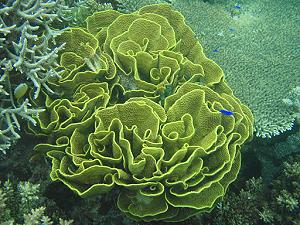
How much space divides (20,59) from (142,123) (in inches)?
46.3

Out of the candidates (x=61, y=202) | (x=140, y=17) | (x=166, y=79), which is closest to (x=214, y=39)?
(x=140, y=17)

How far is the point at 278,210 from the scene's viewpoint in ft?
11.7

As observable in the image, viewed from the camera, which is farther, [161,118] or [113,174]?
[161,118]

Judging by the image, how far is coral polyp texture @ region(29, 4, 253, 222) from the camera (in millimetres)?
2645

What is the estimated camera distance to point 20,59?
8.62 ft

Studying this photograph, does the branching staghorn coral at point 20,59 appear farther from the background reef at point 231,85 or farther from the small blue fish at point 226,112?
the small blue fish at point 226,112

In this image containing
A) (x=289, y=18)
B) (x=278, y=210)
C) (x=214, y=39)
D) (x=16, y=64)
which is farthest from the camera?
(x=289, y=18)

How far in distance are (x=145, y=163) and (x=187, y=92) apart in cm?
91

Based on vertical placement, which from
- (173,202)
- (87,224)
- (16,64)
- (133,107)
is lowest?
(87,224)

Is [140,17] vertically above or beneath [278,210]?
above

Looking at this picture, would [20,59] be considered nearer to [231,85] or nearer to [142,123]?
[142,123]

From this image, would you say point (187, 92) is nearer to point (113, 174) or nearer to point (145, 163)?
point (145, 163)

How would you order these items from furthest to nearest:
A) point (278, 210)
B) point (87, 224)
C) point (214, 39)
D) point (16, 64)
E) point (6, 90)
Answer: point (214, 39), point (278, 210), point (87, 224), point (6, 90), point (16, 64)

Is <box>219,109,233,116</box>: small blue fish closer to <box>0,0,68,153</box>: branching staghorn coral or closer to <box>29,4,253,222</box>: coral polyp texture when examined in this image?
<box>29,4,253,222</box>: coral polyp texture
